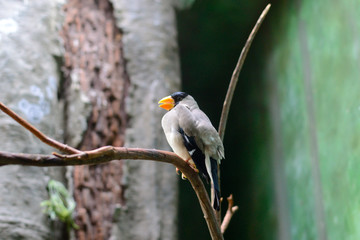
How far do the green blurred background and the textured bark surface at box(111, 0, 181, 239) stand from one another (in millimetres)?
244

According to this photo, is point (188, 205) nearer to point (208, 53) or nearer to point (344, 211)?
point (208, 53)

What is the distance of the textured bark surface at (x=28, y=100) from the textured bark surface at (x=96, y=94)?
0.37ft

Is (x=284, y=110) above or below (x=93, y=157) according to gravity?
below

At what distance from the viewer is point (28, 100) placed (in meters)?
2.24

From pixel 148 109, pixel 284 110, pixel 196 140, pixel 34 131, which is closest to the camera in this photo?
pixel 34 131

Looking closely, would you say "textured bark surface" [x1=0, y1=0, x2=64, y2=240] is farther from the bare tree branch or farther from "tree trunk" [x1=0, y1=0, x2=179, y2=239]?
the bare tree branch

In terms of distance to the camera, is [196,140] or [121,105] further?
[121,105]

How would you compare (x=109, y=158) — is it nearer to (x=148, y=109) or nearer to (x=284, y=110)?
(x=148, y=109)

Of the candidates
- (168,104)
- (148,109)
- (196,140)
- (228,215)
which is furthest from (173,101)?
(148,109)

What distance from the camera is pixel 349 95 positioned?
6.46 feet

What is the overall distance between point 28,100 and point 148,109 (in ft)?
2.04

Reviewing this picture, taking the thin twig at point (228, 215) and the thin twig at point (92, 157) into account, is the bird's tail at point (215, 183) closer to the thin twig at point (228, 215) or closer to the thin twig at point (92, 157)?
the thin twig at point (92, 157)

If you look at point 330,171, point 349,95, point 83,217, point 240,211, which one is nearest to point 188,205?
point 240,211

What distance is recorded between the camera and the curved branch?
3.09 ft
